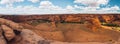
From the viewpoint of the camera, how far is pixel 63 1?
276 inches

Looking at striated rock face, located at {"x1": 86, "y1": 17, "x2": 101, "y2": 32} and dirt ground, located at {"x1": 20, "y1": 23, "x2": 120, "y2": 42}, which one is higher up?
striated rock face, located at {"x1": 86, "y1": 17, "x2": 101, "y2": 32}

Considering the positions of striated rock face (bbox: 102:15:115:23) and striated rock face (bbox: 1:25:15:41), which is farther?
striated rock face (bbox: 102:15:115:23)

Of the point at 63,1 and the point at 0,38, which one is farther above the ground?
the point at 63,1

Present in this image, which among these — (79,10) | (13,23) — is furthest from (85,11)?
(13,23)

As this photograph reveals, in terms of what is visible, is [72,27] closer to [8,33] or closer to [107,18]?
[107,18]

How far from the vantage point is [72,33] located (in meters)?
7.07

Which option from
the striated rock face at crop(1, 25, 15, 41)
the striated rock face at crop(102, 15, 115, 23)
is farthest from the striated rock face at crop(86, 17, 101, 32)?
the striated rock face at crop(1, 25, 15, 41)

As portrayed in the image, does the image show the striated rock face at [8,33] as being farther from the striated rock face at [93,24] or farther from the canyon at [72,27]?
the striated rock face at [93,24]

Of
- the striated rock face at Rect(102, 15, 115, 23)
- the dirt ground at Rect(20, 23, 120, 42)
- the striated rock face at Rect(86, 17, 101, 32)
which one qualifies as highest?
the striated rock face at Rect(102, 15, 115, 23)

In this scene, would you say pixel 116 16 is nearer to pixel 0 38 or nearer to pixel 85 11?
pixel 85 11

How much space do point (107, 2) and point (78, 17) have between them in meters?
0.61

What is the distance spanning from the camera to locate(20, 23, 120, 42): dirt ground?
7004mm

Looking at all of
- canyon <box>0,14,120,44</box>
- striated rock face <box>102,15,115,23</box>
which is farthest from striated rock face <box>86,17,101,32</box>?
striated rock face <box>102,15,115,23</box>

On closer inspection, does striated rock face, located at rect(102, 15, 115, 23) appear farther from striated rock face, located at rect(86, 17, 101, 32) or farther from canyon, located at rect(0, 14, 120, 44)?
striated rock face, located at rect(86, 17, 101, 32)
